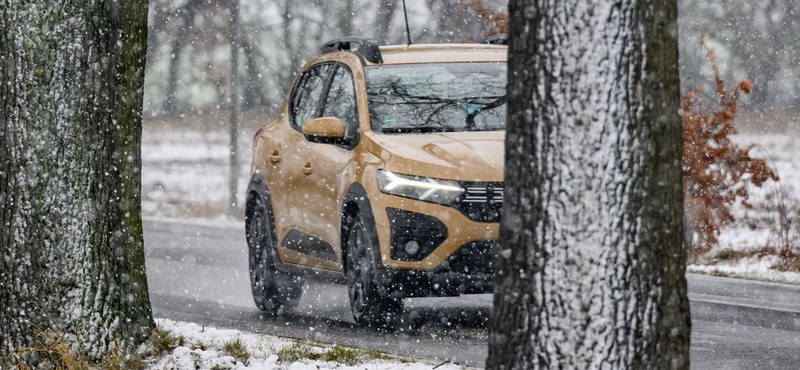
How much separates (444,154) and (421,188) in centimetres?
27

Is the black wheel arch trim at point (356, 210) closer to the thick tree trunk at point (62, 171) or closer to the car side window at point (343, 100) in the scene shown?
the car side window at point (343, 100)

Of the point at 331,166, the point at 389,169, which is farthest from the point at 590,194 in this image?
the point at 331,166

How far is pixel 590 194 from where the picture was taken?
15.4ft

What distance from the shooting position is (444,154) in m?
8.61

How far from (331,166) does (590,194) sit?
483 cm

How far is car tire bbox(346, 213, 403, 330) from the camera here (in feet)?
28.7

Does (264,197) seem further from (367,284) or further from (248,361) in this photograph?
(248,361)

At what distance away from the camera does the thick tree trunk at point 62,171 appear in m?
6.81

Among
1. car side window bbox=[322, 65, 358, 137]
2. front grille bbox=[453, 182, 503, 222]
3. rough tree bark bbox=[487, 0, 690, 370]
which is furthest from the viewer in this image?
car side window bbox=[322, 65, 358, 137]

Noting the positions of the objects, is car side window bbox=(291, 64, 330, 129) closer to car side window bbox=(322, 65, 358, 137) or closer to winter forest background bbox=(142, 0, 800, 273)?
car side window bbox=(322, 65, 358, 137)

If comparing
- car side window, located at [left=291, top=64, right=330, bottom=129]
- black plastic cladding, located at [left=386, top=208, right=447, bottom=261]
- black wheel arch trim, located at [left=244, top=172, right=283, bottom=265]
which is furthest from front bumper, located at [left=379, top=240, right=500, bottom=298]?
car side window, located at [left=291, top=64, right=330, bottom=129]

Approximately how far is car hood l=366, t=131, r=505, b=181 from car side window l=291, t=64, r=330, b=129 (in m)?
1.39

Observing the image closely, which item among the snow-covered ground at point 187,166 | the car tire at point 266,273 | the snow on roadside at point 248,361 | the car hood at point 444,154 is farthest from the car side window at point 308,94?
the snow-covered ground at point 187,166

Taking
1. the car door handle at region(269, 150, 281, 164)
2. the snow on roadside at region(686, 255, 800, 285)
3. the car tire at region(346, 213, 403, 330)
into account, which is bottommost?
the snow on roadside at region(686, 255, 800, 285)
